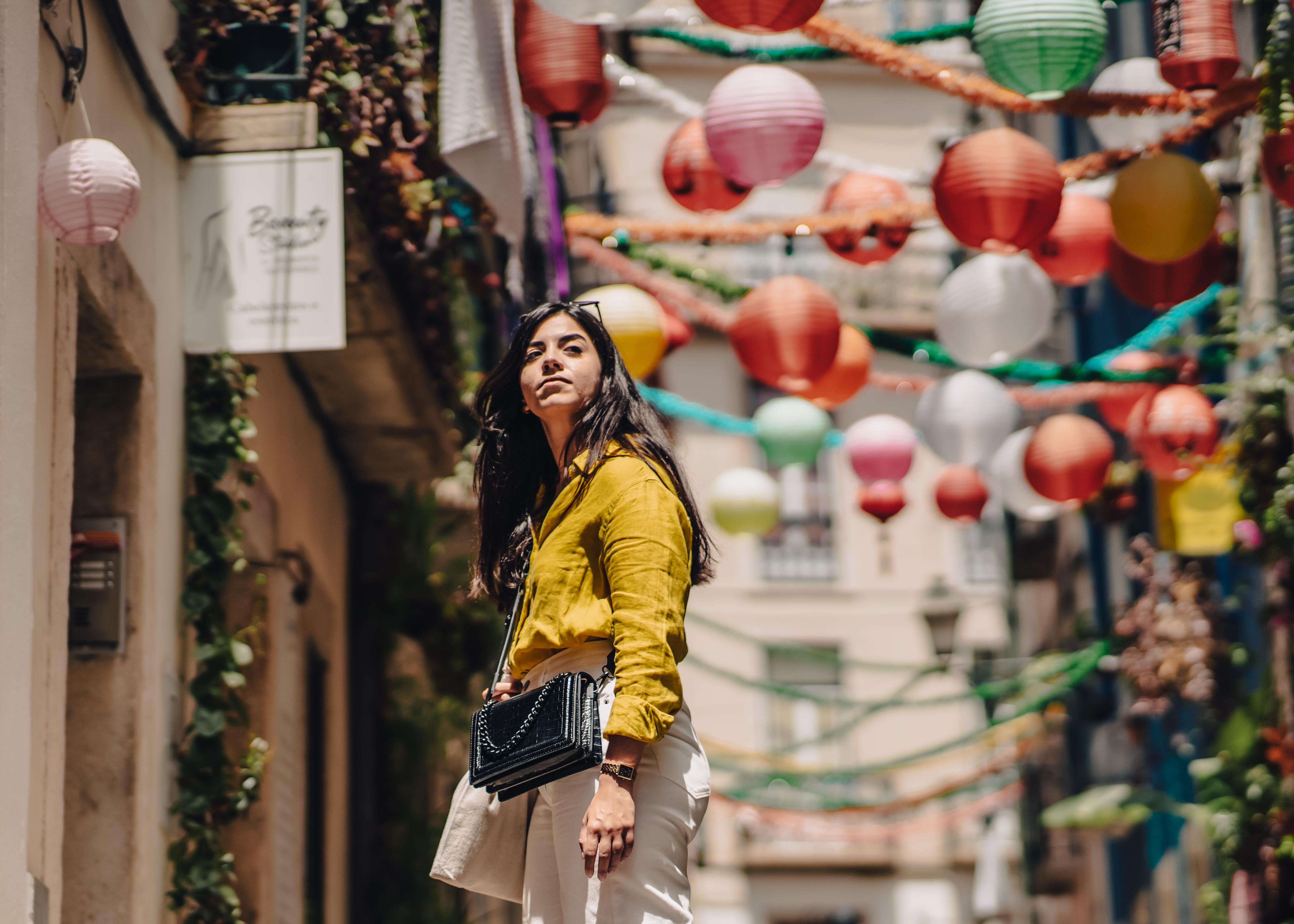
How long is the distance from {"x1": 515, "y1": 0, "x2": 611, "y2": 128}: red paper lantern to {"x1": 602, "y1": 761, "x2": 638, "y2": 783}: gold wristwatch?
16.1 ft

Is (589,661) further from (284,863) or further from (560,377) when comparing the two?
(284,863)

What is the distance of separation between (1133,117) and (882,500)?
2660 mm

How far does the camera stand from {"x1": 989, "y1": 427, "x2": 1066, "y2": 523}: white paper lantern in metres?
11.4

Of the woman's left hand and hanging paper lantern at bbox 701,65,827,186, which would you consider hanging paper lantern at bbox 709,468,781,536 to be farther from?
the woman's left hand

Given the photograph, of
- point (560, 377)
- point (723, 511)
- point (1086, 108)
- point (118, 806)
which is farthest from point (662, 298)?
point (560, 377)

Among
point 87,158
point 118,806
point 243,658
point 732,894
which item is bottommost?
point 732,894

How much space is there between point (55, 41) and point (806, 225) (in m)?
4.46

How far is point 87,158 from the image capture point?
190 inches

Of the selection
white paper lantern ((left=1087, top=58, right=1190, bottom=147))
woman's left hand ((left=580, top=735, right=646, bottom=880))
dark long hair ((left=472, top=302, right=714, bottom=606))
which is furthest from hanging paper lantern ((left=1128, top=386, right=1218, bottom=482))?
woman's left hand ((left=580, top=735, right=646, bottom=880))

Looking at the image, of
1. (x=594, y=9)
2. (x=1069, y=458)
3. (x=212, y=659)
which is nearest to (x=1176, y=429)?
(x=1069, y=458)

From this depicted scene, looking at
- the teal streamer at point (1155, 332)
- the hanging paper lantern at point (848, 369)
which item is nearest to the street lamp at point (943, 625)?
the teal streamer at point (1155, 332)

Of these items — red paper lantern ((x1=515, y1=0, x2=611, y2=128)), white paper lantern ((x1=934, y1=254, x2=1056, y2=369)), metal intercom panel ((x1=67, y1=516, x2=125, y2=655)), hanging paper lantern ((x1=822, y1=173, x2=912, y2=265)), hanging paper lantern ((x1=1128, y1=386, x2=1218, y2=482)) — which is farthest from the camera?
hanging paper lantern ((x1=1128, y1=386, x2=1218, y2=482))

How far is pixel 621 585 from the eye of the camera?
409 centimetres

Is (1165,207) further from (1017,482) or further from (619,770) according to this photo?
(619,770)
